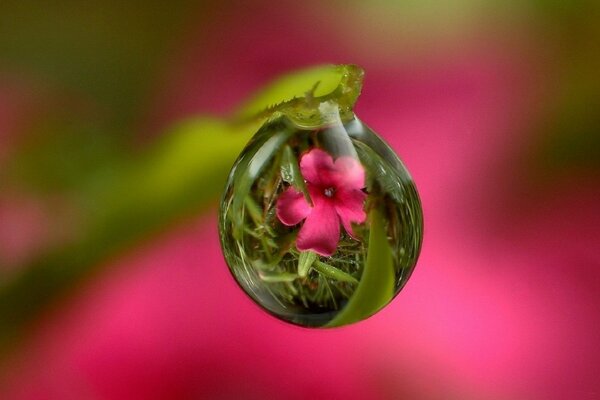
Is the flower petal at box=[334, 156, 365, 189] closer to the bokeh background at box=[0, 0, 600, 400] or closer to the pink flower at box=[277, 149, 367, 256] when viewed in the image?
the pink flower at box=[277, 149, 367, 256]

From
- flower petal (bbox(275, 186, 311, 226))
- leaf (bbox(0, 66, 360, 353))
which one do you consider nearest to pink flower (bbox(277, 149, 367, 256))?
flower petal (bbox(275, 186, 311, 226))

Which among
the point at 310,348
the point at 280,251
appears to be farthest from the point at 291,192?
the point at 310,348

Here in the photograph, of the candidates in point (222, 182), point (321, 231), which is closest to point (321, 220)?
point (321, 231)

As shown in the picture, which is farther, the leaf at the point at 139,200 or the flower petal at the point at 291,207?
the leaf at the point at 139,200

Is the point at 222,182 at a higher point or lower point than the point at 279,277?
higher

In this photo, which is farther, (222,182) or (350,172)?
(222,182)

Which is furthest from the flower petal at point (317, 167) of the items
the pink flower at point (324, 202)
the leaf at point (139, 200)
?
the leaf at point (139, 200)

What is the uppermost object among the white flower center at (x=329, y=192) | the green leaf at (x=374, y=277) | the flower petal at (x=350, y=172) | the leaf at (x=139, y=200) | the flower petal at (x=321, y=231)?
the leaf at (x=139, y=200)

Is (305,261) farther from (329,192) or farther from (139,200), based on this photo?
(139,200)

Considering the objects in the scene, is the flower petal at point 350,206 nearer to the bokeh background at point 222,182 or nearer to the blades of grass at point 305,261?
the blades of grass at point 305,261
